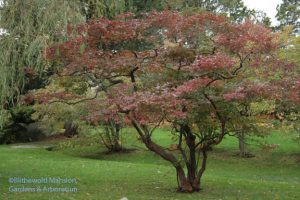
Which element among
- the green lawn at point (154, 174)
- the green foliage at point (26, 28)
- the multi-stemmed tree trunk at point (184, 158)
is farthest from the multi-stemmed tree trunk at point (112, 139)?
the green foliage at point (26, 28)

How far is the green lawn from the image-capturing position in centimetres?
871

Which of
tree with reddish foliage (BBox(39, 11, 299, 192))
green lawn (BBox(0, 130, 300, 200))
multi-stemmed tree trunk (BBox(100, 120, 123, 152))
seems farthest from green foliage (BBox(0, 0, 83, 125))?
multi-stemmed tree trunk (BBox(100, 120, 123, 152))

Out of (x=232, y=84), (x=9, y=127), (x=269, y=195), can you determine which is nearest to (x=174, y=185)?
(x=269, y=195)

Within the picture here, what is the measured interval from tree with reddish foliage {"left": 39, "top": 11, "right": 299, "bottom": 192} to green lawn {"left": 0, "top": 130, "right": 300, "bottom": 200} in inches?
43.7

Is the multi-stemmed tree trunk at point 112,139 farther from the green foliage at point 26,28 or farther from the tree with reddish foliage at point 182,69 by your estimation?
the green foliage at point 26,28

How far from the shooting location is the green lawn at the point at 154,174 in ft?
28.6

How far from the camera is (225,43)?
8.13m

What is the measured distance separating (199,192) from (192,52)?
2877mm

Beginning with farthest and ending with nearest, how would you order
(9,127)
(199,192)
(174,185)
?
(9,127) → (174,185) → (199,192)

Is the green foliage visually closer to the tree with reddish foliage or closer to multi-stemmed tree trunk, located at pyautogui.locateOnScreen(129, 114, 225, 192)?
the tree with reddish foliage

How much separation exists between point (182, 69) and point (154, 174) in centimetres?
440

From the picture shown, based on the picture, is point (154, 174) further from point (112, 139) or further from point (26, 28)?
point (112, 139)

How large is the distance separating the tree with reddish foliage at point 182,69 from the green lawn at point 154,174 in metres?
1.11

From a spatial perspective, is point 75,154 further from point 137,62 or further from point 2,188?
point 137,62
